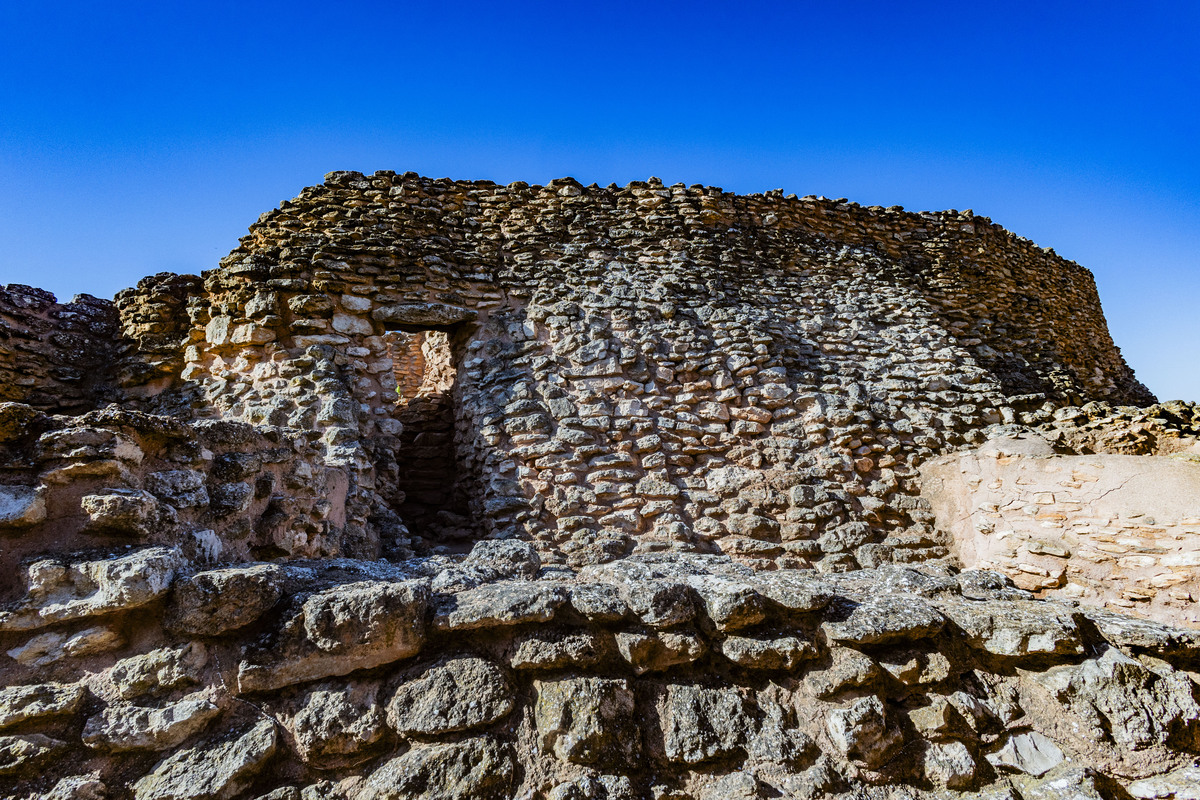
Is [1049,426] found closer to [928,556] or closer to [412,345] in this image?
[928,556]

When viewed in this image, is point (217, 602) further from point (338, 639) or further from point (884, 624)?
point (884, 624)

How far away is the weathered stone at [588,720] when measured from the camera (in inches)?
69.1

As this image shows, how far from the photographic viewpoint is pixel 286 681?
172 cm

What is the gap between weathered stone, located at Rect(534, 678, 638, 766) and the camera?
1.75 meters

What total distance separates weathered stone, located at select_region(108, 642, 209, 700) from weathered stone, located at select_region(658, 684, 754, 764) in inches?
54.4

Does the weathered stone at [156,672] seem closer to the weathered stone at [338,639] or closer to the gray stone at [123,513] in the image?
the weathered stone at [338,639]

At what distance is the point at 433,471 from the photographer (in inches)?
227

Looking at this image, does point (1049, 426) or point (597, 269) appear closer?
point (1049, 426)

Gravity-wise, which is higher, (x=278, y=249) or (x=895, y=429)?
(x=278, y=249)

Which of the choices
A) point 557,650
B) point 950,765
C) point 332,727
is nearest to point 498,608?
point 557,650

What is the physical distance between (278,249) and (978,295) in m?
8.07

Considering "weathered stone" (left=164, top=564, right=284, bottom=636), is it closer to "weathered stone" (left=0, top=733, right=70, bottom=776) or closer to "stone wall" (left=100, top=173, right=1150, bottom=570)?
"weathered stone" (left=0, top=733, right=70, bottom=776)

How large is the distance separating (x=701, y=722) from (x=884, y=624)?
76 cm

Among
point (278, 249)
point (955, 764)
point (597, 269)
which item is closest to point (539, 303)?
point (597, 269)
